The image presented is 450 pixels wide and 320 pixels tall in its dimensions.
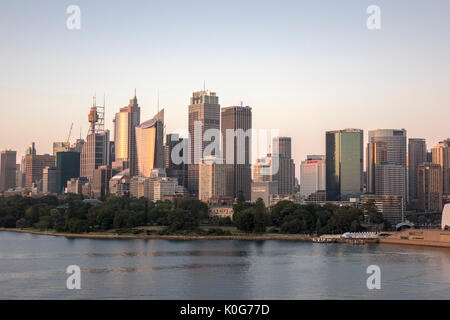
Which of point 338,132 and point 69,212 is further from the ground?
point 338,132

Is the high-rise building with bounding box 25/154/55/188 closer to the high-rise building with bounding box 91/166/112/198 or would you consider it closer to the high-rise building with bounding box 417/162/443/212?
the high-rise building with bounding box 91/166/112/198

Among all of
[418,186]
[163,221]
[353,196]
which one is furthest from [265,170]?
[163,221]

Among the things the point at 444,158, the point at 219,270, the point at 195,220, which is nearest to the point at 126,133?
the point at 444,158

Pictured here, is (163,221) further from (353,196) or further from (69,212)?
(353,196)

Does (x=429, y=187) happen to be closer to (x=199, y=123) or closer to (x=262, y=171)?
(x=262, y=171)

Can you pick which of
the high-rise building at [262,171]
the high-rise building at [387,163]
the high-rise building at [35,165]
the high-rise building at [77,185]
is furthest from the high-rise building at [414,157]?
the high-rise building at [35,165]

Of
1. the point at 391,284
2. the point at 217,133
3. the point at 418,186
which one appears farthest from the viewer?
the point at 217,133

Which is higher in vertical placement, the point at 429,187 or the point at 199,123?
the point at 199,123
